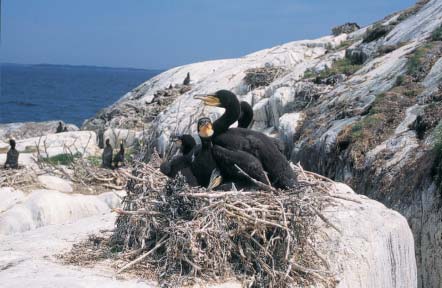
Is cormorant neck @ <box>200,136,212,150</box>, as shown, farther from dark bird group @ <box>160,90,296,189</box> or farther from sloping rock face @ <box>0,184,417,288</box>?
sloping rock face @ <box>0,184,417,288</box>

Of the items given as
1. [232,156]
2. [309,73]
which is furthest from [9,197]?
[309,73]

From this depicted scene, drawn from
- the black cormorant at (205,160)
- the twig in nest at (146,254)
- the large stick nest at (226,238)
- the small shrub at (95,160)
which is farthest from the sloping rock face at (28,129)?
the twig in nest at (146,254)

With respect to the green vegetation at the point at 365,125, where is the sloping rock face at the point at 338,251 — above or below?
below

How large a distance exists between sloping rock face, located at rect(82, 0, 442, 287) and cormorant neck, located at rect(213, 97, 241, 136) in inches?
208

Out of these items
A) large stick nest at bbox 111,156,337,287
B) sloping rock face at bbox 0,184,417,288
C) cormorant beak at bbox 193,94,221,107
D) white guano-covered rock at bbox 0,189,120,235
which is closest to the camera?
sloping rock face at bbox 0,184,417,288

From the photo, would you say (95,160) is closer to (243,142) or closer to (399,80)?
(399,80)

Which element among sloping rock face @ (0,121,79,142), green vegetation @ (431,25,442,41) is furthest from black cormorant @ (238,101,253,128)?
sloping rock face @ (0,121,79,142)

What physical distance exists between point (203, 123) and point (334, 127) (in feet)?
33.7

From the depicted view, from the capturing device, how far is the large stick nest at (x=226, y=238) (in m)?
7.31

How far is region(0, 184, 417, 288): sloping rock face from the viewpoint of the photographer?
23.4ft

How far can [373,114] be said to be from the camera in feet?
56.9

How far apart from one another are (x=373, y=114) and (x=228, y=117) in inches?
374

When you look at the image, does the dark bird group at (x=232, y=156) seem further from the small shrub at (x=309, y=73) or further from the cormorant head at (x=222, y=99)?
the small shrub at (x=309, y=73)

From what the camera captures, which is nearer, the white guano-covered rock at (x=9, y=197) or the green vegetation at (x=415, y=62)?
the white guano-covered rock at (x=9, y=197)
